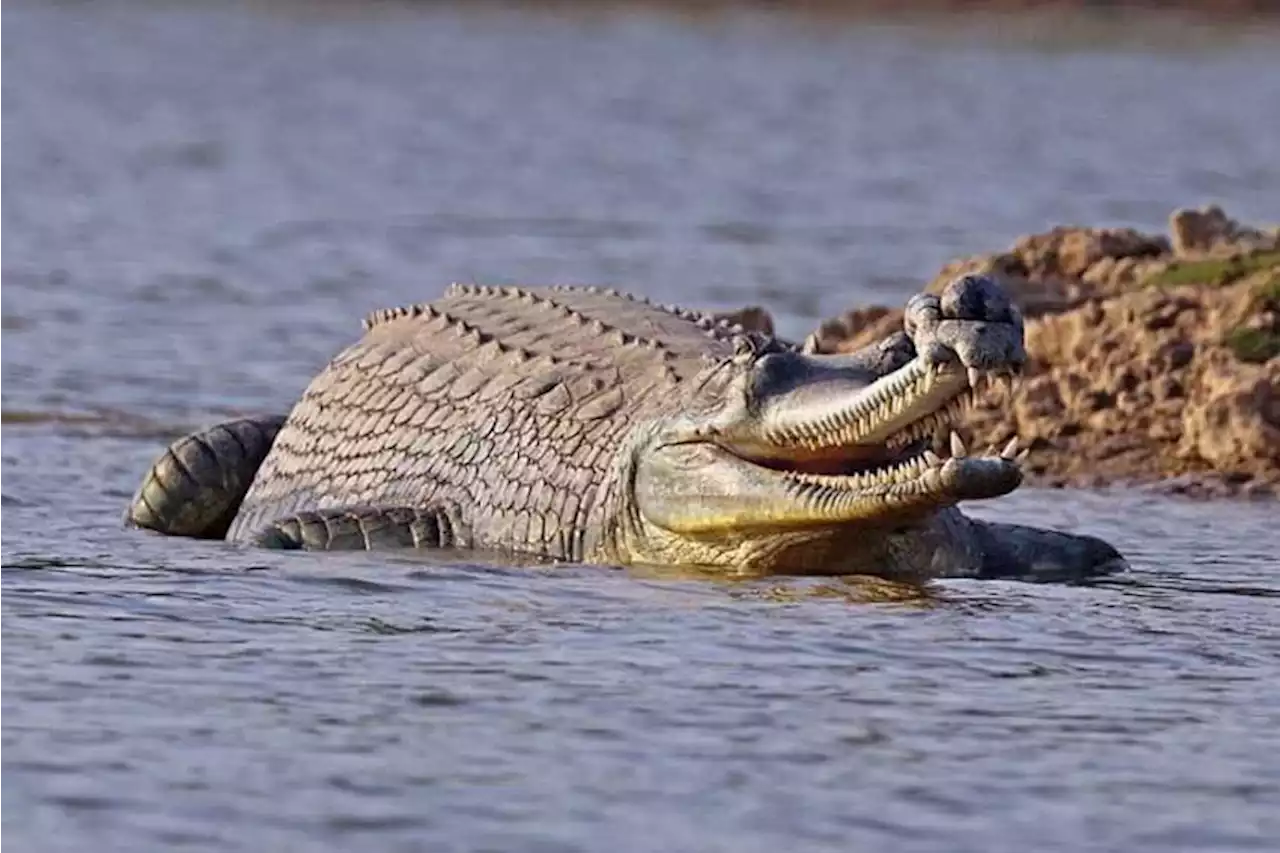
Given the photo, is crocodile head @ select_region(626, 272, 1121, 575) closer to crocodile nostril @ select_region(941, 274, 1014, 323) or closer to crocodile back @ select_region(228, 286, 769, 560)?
crocodile nostril @ select_region(941, 274, 1014, 323)

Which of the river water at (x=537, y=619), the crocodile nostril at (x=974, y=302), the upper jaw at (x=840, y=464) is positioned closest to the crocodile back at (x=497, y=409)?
the upper jaw at (x=840, y=464)

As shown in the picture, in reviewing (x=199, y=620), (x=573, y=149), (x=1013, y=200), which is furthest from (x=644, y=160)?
(x=199, y=620)

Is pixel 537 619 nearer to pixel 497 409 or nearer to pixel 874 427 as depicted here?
pixel 874 427

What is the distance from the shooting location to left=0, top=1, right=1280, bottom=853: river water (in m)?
6.36

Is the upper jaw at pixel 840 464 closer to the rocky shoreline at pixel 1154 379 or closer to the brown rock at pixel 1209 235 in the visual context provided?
the rocky shoreline at pixel 1154 379

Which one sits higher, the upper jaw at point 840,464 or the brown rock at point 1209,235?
the brown rock at point 1209,235

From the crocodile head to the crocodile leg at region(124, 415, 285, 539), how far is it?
6.25ft

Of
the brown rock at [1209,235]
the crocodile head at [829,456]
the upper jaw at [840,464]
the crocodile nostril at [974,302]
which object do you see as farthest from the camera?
the brown rock at [1209,235]

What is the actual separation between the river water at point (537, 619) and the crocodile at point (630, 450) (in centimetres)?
24

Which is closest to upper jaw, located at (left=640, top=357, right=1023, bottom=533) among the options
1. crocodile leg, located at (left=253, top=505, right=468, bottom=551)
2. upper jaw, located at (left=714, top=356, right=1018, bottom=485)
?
upper jaw, located at (left=714, top=356, right=1018, bottom=485)

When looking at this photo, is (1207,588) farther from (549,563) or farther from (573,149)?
(573,149)

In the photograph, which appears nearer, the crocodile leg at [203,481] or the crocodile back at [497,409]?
the crocodile back at [497,409]

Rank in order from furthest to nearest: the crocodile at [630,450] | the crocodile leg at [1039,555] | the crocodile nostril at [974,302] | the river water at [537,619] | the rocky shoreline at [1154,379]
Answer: the rocky shoreline at [1154,379] → the crocodile leg at [1039,555] → the crocodile at [630,450] → the crocodile nostril at [974,302] → the river water at [537,619]

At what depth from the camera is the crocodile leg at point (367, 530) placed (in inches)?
382
